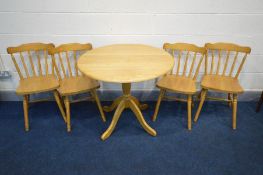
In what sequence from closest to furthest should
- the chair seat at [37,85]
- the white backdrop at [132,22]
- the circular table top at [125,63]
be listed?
the circular table top at [125,63], the chair seat at [37,85], the white backdrop at [132,22]

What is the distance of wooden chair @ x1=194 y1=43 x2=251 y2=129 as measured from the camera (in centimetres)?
216

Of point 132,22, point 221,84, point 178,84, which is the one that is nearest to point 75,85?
point 132,22

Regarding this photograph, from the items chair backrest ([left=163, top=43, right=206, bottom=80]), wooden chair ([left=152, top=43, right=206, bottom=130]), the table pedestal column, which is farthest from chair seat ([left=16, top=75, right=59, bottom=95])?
chair backrest ([left=163, top=43, right=206, bottom=80])

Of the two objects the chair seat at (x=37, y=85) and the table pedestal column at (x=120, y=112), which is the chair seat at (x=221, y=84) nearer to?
the table pedestal column at (x=120, y=112)

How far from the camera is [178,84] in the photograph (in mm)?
2193

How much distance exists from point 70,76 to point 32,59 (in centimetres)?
50

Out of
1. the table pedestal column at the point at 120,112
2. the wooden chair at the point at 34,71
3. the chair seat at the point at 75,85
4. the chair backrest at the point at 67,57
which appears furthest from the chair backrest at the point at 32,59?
the table pedestal column at the point at 120,112

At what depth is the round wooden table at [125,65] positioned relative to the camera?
5.53ft

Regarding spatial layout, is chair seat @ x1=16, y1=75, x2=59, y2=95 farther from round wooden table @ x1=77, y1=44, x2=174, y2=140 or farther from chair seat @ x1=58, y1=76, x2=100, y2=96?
round wooden table @ x1=77, y1=44, x2=174, y2=140

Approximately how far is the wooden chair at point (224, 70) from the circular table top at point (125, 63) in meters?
0.58

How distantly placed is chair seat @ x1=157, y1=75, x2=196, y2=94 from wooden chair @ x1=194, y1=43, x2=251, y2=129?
0.44 feet

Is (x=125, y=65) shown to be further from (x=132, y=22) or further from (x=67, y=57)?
(x=67, y=57)

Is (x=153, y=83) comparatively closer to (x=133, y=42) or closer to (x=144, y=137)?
(x=133, y=42)

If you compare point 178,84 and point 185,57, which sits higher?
point 185,57
